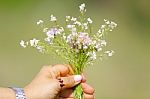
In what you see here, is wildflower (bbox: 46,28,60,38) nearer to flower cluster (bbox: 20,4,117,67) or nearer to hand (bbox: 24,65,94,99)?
flower cluster (bbox: 20,4,117,67)

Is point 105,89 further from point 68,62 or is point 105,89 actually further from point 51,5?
point 68,62

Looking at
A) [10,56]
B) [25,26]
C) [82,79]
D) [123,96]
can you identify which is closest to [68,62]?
[82,79]

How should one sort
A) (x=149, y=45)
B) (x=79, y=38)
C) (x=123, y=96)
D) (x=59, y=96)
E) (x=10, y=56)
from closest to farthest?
(x=79, y=38)
(x=59, y=96)
(x=123, y=96)
(x=10, y=56)
(x=149, y=45)

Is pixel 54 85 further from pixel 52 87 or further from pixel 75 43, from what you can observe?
pixel 75 43

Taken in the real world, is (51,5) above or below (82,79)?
above

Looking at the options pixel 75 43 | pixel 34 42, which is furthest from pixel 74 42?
pixel 34 42

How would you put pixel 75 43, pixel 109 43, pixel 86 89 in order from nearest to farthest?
pixel 75 43, pixel 86 89, pixel 109 43

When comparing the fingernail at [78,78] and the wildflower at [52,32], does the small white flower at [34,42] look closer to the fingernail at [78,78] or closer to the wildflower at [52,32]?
the wildflower at [52,32]
